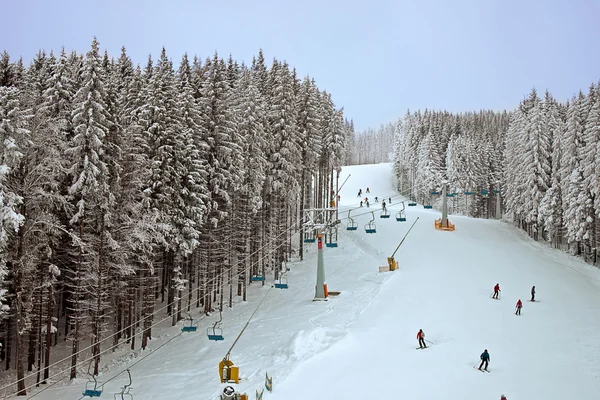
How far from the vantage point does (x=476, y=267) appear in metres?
43.2

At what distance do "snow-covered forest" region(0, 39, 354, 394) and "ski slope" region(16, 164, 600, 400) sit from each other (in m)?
3.40

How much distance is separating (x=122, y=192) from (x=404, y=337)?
60.4 ft

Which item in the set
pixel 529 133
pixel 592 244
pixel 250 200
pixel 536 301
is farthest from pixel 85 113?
pixel 529 133

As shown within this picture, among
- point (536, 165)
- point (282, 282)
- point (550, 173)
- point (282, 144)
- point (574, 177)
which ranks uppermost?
point (282, 144)

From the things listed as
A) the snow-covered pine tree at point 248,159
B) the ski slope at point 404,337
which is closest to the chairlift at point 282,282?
the ski slope at point 404,337

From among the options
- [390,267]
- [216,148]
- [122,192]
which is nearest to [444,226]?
[390,267]

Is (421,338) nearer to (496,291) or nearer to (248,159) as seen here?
(496,291)

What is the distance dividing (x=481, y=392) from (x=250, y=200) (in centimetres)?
2408

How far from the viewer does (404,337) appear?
2797cm

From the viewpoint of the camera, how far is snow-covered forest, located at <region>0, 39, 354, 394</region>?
23.0m

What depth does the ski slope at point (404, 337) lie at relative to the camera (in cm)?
2225

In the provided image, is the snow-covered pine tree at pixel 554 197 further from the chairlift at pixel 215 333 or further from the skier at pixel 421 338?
the chairlift at pixel 215 333

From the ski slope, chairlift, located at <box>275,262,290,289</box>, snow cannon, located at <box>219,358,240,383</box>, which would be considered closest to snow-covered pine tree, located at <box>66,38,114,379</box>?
the ski slope

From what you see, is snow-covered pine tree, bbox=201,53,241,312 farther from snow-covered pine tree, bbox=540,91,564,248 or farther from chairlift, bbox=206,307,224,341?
snow-covered pine tree, bbox=540,91,564,248
